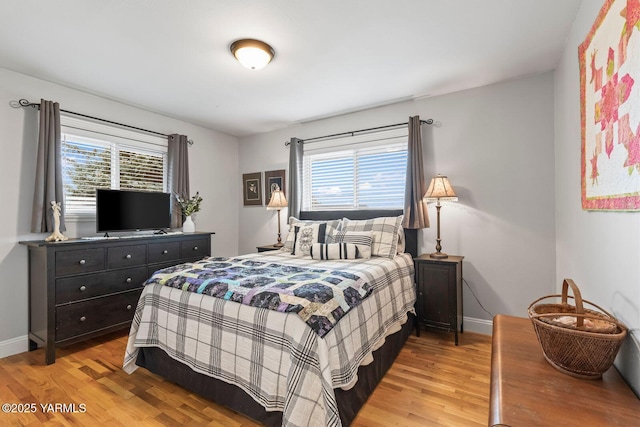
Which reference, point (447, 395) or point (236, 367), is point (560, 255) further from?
point (236, 367)

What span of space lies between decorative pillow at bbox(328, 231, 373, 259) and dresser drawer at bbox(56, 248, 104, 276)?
2211 millimetres

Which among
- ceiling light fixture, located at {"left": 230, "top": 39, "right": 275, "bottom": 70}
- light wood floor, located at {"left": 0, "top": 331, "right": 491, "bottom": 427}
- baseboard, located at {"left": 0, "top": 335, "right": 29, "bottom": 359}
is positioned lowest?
light wood floor, located at {"left": 0, "top": 331, "right": 491, "bottom": 427}

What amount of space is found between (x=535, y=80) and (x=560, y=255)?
1.63m

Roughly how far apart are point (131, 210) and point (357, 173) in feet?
8.80

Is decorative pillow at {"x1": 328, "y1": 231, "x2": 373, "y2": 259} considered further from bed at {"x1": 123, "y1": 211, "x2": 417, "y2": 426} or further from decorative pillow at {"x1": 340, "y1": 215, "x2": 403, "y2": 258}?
bed at {"x1": 123, "y1": 211, "x2": 417, "y2": 426}

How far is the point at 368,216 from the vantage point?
3551 millimetres

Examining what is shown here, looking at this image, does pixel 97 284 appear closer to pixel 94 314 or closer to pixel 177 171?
pixel 94 314

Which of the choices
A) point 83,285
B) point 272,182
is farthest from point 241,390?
point 272,182

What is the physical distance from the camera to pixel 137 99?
3287mm

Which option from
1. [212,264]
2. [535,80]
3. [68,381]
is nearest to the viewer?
[68,381]

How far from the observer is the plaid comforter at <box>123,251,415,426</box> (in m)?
1.38

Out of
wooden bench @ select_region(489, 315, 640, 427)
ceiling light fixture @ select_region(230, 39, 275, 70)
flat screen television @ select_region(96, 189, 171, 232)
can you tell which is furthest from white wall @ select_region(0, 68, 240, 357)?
wooden bench @ select_region(489, 315, 640, 427)

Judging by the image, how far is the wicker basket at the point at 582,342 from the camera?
0.89m

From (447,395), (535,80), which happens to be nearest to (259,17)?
(535,80)
